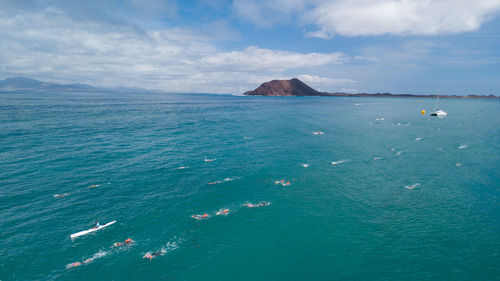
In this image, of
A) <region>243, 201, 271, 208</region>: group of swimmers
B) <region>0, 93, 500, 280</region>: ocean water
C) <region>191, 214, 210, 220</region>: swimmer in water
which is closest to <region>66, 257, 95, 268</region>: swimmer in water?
<region>0, 93, 500, 280</region>: ocean water

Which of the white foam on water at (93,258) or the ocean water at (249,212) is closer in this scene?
the white foam on water at (93,258)

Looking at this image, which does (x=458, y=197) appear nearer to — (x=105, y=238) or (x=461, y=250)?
(x=461, y=250)

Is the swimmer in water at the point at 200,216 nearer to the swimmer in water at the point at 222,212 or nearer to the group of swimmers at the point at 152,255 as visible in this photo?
the swimmer in water at the point at 222,212

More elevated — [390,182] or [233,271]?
[390,182]

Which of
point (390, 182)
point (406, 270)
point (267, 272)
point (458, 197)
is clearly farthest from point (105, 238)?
point (458, 197)

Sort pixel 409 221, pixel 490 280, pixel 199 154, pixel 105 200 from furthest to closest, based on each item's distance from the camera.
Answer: pixel 199 154 < pixel 105 200 < pixel 409 221 < pixel 490 280

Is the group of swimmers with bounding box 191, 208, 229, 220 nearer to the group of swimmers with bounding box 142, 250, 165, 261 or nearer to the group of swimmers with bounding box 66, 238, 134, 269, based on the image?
the group of swimmers with bounding box 142, 250, 165, 261

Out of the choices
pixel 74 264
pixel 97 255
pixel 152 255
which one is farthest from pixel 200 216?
pixel 74 264

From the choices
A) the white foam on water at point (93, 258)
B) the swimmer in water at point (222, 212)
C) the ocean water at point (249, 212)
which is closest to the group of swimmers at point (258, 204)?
the ocean water at point (249, 212)
